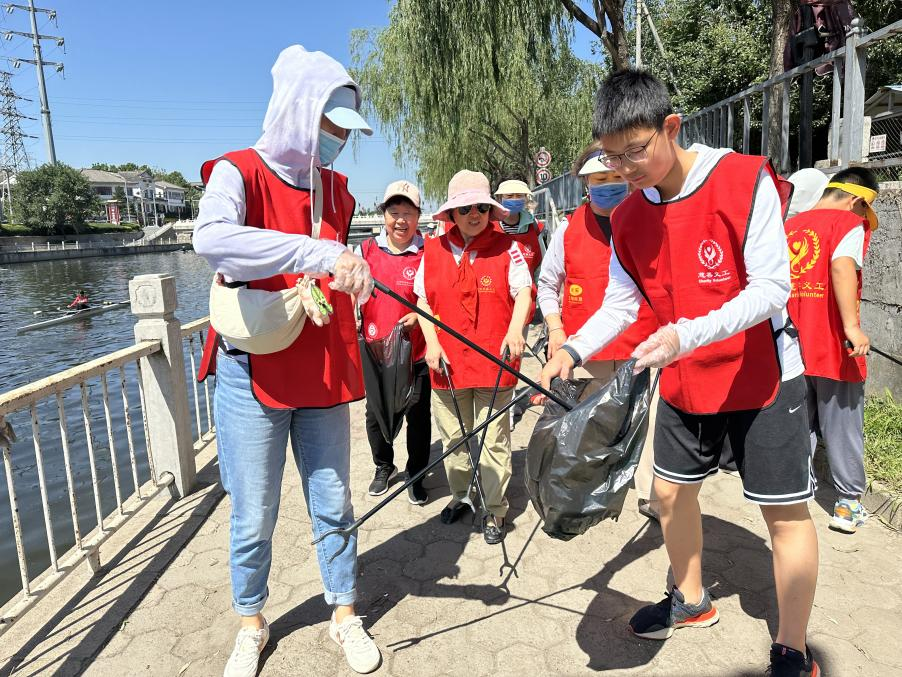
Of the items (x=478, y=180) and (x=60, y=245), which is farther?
(x=60, y=245)

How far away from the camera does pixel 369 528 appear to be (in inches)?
146

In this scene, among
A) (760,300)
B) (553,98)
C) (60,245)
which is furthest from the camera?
(60,245)

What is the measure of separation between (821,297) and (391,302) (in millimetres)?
2580

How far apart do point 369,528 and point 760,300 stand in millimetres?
2702

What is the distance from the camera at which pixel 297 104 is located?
2.06m

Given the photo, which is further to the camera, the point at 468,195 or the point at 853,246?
the point at 468,195

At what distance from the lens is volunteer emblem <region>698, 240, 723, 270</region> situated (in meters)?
1.95

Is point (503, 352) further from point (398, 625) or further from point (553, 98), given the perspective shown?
point (553, 98)

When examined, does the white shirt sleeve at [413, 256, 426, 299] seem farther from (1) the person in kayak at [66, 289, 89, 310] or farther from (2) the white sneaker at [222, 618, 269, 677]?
(1) the person in kayak at [66, 289, 89, 310]

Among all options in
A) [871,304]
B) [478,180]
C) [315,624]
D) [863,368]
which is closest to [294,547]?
[315,624]

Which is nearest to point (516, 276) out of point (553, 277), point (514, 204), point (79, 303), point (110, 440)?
point (553, 277)

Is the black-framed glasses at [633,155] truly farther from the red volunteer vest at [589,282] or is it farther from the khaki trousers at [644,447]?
the khaki trousers at [644,447]

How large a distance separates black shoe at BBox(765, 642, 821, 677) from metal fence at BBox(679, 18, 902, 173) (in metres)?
4.10

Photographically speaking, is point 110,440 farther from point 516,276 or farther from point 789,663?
point 789,663
